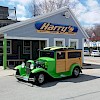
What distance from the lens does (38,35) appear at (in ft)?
67.5

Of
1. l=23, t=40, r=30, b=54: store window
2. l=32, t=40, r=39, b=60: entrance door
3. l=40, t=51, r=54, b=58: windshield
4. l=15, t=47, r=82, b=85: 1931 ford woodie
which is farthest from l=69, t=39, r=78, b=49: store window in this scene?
l=40, t=51, r=54, b=58: windshield

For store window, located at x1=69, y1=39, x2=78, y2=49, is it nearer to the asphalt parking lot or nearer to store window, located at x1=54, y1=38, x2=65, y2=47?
store window, located at x1=54, y1=38, x2=65, y2=47

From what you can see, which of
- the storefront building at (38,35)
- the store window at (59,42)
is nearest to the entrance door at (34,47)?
the storefront building at (38,35)

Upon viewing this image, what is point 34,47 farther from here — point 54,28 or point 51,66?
point 51,66

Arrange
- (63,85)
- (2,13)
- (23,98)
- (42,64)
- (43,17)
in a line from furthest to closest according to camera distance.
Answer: (2,13) < (43,17) < (42,64) < (63,85) < (23,98)

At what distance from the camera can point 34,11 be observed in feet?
184

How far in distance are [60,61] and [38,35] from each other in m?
7.53

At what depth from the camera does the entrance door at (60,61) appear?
13289mm

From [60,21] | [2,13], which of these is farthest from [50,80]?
[2,13]

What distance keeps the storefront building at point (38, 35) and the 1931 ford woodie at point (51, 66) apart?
574 cm

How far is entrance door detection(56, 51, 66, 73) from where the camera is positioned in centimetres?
1329

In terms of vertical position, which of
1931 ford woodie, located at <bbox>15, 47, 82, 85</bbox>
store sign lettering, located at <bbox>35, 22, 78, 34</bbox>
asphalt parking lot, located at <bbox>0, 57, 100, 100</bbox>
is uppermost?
store sign lettering, located at <bbox>35, 22, 78, 34</bbox>

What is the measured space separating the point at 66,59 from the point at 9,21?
20.0m

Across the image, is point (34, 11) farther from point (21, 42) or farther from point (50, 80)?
point (50, 80)
